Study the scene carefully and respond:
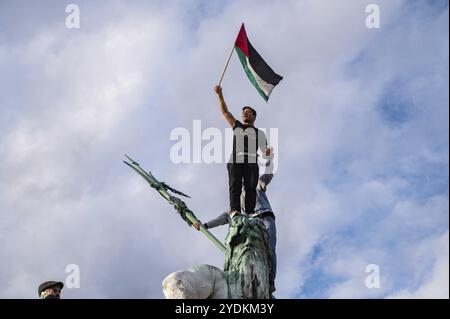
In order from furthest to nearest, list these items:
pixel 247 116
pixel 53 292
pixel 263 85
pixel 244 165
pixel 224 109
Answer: pixel 263 85 < pixel 224 109 < pixel 247 116 < pixel 244 165 < pixel 53 292

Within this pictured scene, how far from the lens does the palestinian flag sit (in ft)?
47.0

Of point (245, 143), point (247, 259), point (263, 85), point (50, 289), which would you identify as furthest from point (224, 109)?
point (50, 289)

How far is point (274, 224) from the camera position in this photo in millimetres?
11984

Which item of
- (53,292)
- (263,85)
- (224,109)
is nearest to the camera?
(53,292)

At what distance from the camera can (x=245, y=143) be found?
1175 cm

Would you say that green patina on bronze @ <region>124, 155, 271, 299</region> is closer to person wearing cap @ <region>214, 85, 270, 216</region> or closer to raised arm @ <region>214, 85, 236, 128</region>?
person wearing cap @ <region>214, 85, 270, 216</region>

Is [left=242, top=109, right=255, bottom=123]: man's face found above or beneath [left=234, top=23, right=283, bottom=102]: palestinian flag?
beneath

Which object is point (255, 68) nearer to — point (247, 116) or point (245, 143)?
point (247, 116)

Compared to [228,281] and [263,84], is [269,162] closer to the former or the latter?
[263,84]

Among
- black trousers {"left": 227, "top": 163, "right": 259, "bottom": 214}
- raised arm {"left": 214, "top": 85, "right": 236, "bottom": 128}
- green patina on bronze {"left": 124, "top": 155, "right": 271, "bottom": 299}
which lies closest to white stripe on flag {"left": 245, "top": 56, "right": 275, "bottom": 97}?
raised arm {"left": 214, "top": 85, "right": 236, "bottom": 128}

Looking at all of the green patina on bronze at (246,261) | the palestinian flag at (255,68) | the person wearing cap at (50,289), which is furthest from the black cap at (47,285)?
the palestinian flag at (255,68)

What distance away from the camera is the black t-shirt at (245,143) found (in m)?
11.7

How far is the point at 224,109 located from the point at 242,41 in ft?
8.72

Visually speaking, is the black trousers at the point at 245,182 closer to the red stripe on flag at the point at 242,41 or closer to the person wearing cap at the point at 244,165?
the person wearing cap at the point at 244,165
